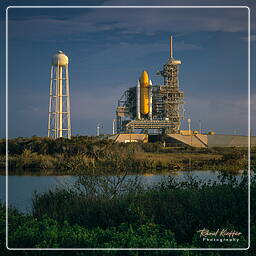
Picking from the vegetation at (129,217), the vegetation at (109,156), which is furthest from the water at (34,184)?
the vegetation at (129,217)

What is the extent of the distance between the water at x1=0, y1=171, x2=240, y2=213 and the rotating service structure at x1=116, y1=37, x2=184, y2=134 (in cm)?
98

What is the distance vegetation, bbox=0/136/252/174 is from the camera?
22.0 feet

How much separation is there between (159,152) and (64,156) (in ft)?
8.91

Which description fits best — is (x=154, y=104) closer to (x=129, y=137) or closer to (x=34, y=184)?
(x=129, y=137)

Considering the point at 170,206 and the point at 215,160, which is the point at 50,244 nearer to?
the point at 170,206

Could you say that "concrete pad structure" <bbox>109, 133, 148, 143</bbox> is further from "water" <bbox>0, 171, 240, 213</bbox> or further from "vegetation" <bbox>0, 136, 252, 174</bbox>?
"water" <bbox>0, 171, 240, 213</bbox>

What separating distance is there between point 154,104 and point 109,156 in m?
6.20

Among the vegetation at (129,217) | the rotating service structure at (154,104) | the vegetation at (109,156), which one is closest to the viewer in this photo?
the vegetation at (129,217)

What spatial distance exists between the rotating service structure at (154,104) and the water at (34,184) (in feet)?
3.20

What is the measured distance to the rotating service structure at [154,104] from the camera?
611 centimetres

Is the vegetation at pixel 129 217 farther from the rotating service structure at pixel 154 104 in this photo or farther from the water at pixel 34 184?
the rotating service structure at pixel 154 104

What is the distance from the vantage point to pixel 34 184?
7.79m

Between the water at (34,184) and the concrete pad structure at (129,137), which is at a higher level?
the concrete pad structure at (129,137)

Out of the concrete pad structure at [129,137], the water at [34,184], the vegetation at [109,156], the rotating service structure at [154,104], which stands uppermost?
the rotating service structure at [154,104]
